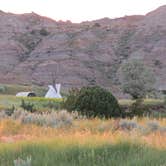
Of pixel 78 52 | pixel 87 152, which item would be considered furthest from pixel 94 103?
pixel 78 52

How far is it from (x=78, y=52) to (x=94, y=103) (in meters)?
68.6

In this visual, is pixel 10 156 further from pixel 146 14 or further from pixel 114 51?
pixel 146 14

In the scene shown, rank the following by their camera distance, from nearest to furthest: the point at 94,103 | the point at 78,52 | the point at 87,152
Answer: the point at 87,152, the point at 94,103, the point at 78,52

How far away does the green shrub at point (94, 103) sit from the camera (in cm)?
2225

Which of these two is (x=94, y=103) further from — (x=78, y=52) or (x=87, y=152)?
(x=78, y=52)

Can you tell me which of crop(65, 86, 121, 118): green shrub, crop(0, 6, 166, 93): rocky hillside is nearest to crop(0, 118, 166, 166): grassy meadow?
crop(65, 86, 121, 118): green shrub

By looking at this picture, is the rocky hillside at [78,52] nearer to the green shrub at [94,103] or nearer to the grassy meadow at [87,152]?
the green shrub at [94,103]

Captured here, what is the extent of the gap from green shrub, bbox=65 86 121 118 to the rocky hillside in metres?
54.7

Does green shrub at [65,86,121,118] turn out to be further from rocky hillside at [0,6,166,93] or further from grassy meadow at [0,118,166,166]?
rocky hillside at [0,6,166,93]

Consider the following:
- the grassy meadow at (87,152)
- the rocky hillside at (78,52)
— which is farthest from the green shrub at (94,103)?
the rocky hillside at (78,52)

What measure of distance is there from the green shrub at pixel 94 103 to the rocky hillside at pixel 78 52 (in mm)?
54748

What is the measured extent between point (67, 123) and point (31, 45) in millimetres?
85447

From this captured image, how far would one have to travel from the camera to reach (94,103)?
22234mm

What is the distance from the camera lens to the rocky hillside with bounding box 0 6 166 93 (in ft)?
273
